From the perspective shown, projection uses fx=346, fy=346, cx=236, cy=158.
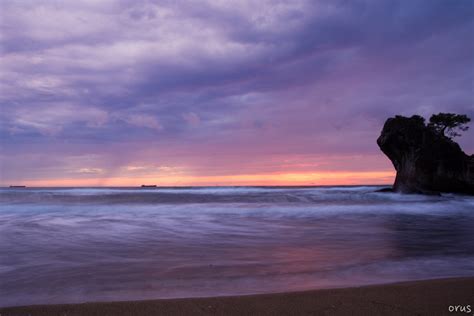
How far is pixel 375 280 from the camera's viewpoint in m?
4.39

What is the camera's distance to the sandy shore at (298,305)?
302 cm

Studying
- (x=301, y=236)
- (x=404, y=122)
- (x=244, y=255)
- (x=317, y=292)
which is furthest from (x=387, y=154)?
(x=317, y=292)

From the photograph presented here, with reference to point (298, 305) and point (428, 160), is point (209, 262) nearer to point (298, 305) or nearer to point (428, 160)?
point (298, 305)

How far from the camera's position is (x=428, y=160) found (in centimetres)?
2853

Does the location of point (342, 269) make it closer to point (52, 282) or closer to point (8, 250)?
point (52, 282)

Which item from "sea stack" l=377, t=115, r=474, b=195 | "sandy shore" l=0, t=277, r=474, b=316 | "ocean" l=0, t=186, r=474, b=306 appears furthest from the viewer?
"sea stack" l=377, t=115, r=474, b=195

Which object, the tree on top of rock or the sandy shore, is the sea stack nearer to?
the tree on top of rock

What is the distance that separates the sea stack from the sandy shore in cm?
2791

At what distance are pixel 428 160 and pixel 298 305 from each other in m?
29.6

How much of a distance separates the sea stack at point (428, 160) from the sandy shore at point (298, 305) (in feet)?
91.6

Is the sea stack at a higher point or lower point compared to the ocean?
higher

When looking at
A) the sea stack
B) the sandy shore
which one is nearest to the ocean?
the sandy shore

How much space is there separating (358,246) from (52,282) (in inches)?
215

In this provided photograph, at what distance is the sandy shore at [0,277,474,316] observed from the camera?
9.92 ft
